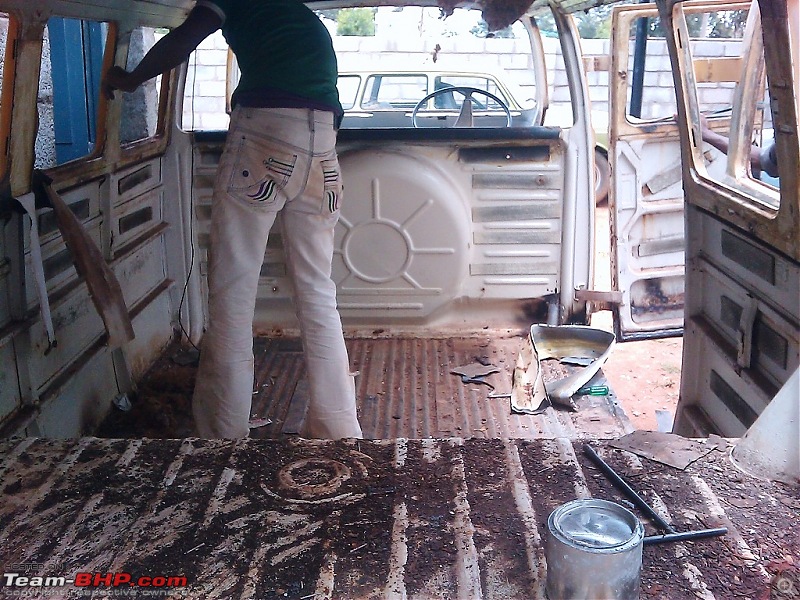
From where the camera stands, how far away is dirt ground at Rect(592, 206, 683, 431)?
492cm

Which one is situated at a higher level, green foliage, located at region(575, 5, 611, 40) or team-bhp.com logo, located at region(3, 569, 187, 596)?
green foliage, located at region(575, 5, 611, 40)

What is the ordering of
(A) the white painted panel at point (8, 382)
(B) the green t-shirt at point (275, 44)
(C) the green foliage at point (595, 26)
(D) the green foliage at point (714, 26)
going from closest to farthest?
(A) the white painted panel at point (8, 382) < (B) the green t-shirt at point (275, 44) < (D) the green foliage at point (714, 26) < (C) the green foliage at point (595, 26)

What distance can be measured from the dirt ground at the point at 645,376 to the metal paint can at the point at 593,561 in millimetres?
3159

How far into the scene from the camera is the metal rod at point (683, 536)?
1.59 meters

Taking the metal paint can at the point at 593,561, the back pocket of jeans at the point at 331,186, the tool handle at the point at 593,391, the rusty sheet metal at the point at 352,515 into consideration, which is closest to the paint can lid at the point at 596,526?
the metal paint can at the point at 593,561

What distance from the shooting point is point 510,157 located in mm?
4035

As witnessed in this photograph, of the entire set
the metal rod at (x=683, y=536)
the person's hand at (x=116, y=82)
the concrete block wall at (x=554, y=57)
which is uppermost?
the concrete block wall at (x=554, y=57)

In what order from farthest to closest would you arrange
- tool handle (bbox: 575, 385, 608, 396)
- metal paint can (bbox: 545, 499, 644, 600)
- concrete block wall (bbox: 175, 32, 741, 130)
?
concrete block wall (bbox: 175, 32, 741, 130), tool handle (bbox: 575, 385, 608, 396), metal paint can (bbox: 545, 499, 644, 600)

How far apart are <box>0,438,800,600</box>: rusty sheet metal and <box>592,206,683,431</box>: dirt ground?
2771mm

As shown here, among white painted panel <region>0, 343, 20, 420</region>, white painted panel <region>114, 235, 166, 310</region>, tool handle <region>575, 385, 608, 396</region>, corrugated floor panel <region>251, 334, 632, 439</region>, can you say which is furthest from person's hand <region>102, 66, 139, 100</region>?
tool handle <region>575, 385, 608, 396</region>

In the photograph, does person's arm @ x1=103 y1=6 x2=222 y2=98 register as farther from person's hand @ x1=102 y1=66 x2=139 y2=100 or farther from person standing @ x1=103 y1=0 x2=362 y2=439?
person's hand @ x1=102 y1=66 x2=139 y2=100

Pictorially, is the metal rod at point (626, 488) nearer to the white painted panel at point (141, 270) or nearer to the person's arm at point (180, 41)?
the person's arm at point (180, 41)

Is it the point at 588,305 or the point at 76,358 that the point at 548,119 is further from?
the point at 76,358

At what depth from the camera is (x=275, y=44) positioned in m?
2.78
